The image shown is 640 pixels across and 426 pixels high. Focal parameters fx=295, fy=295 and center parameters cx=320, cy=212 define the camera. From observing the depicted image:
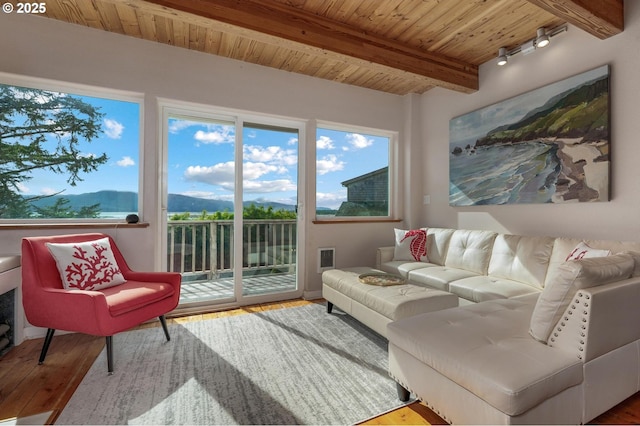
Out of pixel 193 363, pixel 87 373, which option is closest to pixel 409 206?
pixel 193 363

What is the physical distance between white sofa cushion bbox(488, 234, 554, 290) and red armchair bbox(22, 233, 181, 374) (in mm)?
2815

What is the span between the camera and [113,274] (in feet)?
7.48

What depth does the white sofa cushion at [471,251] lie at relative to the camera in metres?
2.87

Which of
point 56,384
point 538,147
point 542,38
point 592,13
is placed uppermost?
point 542,38

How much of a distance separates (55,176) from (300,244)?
2428 millimetres

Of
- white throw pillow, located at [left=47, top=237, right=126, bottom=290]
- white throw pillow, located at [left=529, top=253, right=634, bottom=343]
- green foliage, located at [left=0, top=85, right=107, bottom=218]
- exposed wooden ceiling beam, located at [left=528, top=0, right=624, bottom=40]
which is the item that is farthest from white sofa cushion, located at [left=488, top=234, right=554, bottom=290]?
green foliage, located at [left=0, top=85, right=107, bottom=218]

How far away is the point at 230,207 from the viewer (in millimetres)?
3322

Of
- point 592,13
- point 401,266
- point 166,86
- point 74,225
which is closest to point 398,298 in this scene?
point 401,266

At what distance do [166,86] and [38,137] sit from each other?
3.80 feet

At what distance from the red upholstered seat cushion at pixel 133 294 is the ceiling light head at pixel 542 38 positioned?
3696 millimetres

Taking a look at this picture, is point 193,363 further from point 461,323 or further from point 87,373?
point 461,323

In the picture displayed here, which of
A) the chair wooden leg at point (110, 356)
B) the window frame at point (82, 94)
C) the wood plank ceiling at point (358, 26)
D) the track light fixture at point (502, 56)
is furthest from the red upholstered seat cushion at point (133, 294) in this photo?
the track light fixture at point (502, 56)
